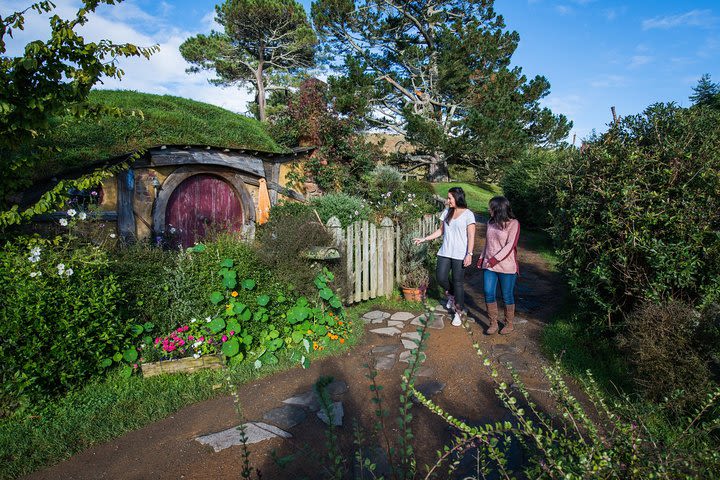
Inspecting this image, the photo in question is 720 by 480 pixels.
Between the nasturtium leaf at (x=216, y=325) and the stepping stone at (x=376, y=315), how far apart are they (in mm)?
2188

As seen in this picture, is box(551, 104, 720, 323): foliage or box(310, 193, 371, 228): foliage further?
box(310, 193, 371, 228): foliage

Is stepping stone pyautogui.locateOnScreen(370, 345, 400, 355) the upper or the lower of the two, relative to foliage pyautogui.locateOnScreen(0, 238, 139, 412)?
lower

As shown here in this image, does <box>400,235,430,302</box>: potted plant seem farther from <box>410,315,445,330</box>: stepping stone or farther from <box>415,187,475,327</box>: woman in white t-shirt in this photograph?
<box>415,187,475,327</box>: woman in white t-shirt

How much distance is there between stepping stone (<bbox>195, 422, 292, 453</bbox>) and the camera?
9.45ft

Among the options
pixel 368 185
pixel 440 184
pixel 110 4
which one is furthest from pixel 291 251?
pixel 440 184

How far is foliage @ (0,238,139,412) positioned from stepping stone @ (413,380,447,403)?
2.75 meters

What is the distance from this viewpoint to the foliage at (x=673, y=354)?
2.78m

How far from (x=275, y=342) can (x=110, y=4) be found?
11.6ft

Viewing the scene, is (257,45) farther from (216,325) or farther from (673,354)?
(673,354)

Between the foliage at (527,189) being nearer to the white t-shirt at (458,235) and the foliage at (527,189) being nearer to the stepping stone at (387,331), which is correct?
the white t-shirt at (458,235)

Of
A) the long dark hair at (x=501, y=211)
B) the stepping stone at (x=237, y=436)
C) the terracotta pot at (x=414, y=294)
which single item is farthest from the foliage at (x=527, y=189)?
the stepping stone at (x=237, y=436)

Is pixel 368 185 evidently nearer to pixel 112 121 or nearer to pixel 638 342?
pixel 112 121

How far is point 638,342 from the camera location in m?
3.13

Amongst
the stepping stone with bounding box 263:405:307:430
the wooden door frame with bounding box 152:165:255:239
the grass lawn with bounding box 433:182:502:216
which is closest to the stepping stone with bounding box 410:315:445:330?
the stepping stone with bounding box 263:405:307:430
